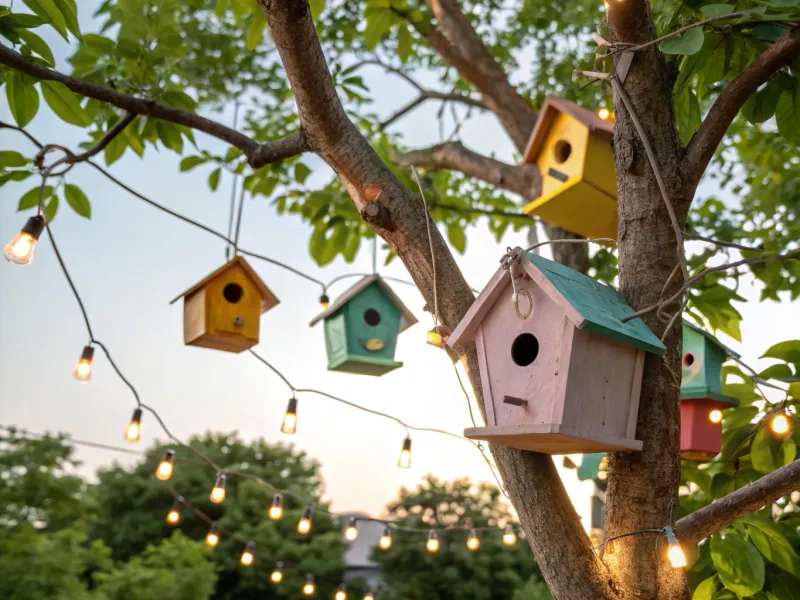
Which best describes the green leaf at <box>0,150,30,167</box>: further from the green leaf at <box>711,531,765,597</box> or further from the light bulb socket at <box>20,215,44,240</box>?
the green leaf at <box>711,531,765,597</box>

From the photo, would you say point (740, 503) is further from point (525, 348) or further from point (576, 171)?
point (576, 171)

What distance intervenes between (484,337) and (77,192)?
1502 mm

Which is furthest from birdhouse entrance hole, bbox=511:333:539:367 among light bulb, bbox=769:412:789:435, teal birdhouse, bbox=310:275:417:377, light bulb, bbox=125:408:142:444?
light bulb, bbox=125:408:142:444

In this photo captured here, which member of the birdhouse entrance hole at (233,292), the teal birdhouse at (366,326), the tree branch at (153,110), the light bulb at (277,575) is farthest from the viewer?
the light bulb at (277,575)

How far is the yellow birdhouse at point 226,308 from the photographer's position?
2598 millimetres

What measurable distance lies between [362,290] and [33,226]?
3.57 feet

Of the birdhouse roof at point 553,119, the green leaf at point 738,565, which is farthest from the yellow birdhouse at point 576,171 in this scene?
the green leaf at point 738,565

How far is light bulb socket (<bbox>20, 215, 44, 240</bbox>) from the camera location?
1.96m

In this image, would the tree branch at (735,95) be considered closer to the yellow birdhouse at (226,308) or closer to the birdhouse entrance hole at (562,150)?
the birdhouse entrance hole at (562,150)

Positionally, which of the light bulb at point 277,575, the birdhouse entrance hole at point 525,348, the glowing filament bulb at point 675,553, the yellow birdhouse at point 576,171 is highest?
the yellow birdhouse at point 576,171

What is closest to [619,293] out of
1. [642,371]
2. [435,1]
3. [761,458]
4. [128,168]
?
[642,371]

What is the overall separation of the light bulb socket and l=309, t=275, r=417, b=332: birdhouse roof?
0.98 meters

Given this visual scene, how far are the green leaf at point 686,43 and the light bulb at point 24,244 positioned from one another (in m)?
1.55

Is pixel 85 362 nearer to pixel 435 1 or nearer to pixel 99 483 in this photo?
pixel 435 1
